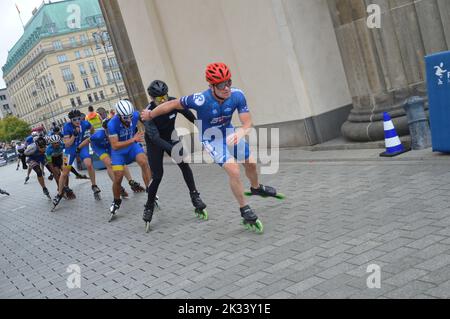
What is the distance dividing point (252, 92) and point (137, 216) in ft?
13.6

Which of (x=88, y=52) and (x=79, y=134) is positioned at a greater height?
(x=88, y=52)

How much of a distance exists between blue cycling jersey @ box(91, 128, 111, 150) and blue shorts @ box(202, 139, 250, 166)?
409 centimetres

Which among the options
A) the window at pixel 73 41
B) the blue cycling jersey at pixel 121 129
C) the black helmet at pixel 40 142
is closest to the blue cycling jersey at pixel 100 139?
the blue cycling jersey at pixel 121 129

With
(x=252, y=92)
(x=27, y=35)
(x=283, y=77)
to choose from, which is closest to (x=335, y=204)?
(x=283, y=77)

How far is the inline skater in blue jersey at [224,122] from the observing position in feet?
17.9

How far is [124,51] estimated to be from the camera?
16.2m

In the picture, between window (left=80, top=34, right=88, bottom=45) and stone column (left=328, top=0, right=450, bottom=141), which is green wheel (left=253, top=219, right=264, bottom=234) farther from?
window (left=80, top=34, right=88, bottom=45)

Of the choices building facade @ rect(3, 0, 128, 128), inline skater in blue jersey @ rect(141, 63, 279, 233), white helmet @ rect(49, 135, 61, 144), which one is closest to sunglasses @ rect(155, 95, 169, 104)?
inline skater in blue jersey @ rect(141, 63, 279, 233)

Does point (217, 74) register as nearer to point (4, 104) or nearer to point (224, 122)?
point (224, 122)

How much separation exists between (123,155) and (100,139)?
1.68 metres

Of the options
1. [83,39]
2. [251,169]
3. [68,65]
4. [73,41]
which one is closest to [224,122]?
[251,169]

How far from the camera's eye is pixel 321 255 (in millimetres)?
4449

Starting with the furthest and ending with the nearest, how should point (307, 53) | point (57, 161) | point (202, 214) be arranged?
point (57, 161) < point (307, 53) < point (202, 214)

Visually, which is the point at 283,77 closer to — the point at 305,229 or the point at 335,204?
the point at 335,204
